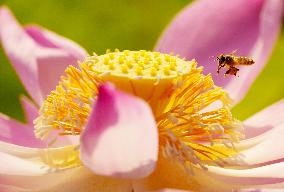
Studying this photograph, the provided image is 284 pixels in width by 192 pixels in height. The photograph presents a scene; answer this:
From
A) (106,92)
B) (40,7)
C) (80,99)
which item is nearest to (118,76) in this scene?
(80,99)

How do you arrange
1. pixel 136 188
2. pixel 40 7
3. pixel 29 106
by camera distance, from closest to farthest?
pixel 136 188, pixel 29 106, pixel 40 7

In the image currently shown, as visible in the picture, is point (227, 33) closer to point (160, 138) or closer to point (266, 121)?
point (266, 121)

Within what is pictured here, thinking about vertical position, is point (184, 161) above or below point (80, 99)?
below

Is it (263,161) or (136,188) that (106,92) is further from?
(263,161)

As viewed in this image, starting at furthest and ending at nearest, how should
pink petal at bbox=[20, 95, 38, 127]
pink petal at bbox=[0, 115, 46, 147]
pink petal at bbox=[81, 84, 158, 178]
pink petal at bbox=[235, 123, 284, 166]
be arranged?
pink petal at bbox=[20, 95, 38, 127], pink petal at bbox=[0, 115, 46, 147], pink petal at bbox=[235, 123, 284, 166], pink petal at bbox=[81, 84, 158, 178]

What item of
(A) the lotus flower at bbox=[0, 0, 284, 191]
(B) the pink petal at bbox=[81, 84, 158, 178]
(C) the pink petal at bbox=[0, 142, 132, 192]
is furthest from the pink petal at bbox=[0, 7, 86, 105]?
(B) the pink petal at bbox=[81, 84, 158, 178]

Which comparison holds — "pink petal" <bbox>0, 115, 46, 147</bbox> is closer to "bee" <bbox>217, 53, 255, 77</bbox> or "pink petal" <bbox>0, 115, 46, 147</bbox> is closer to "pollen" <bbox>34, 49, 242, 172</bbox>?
"pollen" <bbox>34, 49, 242, 172</bbox>

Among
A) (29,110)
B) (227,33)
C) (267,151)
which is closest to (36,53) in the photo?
(29,110)
